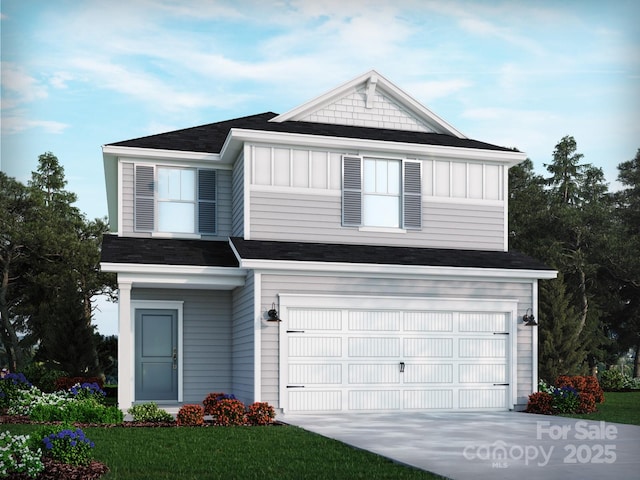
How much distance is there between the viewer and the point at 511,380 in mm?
16109

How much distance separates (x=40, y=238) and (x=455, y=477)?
83.9 feet

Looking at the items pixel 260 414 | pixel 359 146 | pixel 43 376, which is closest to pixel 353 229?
pixel 359 146

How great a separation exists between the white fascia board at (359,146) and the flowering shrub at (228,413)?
5662 millimetres

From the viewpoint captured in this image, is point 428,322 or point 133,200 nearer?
point 428,322

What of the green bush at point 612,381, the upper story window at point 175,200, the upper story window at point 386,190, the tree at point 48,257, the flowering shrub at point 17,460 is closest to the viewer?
the flowering shrub at point 17,460

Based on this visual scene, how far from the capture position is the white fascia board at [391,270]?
14594 mm

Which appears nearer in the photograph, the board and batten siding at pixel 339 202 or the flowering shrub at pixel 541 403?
the flowering shrub at pixel 541 403

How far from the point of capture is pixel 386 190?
676 inches

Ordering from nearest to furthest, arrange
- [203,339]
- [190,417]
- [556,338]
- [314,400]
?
[190,417]
[314,400]
[203,339]
[556,338]

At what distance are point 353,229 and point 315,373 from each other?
346cm

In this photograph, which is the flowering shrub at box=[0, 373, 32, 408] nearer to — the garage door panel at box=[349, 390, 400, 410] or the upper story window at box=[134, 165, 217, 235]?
the upper story window at box=[134, 165, 217, 235]

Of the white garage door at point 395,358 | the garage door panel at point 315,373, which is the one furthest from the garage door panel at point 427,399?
the garage door panel at point 315,373

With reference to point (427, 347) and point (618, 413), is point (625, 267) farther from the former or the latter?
point (427, 347)

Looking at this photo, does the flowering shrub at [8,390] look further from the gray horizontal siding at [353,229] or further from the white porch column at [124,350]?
the gray horizontal siding at [353,229]
